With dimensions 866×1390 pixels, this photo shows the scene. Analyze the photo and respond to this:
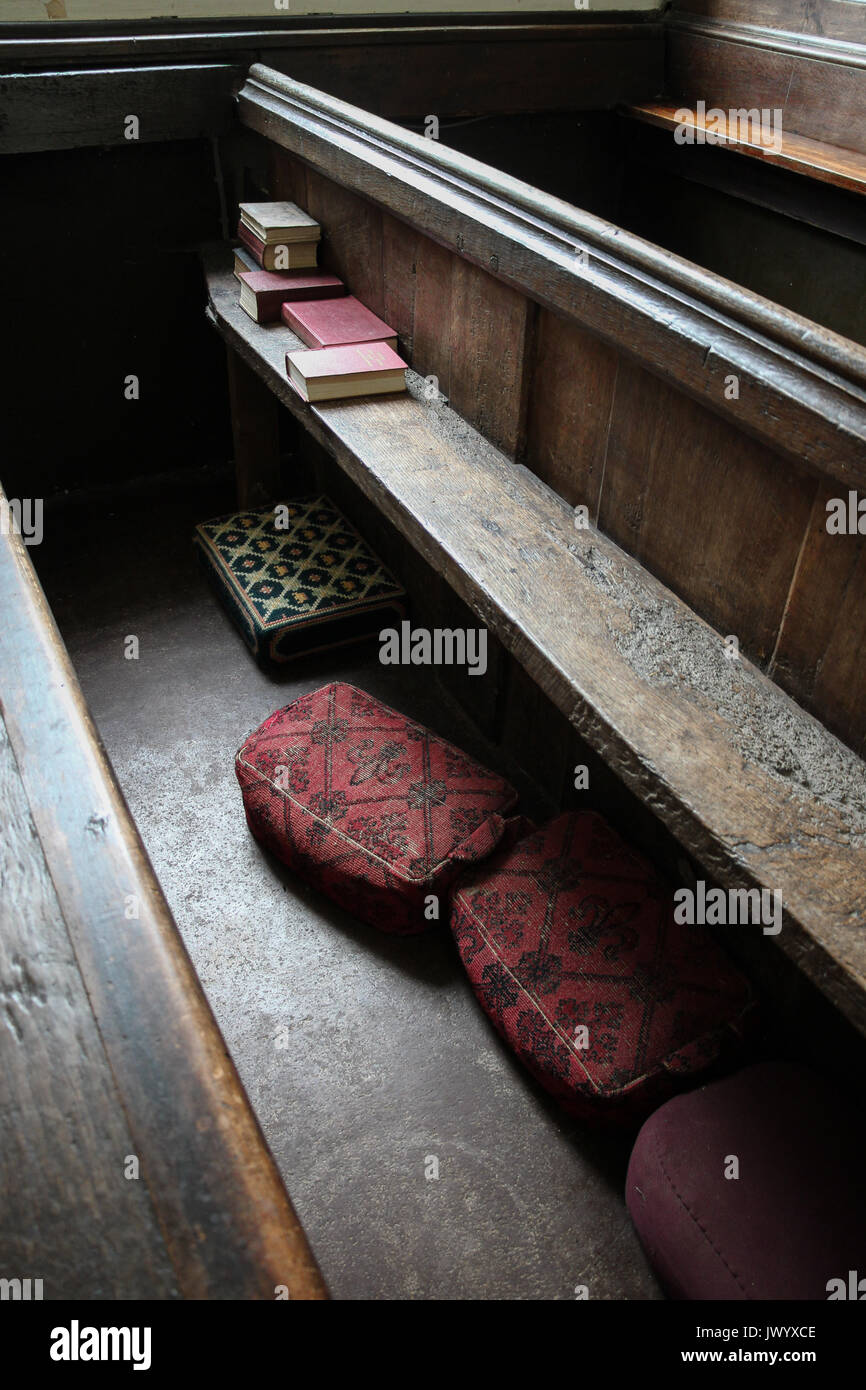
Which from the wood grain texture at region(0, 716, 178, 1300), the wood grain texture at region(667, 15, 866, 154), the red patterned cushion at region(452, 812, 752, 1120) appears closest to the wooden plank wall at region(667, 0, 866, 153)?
the wood grain texture at region(667, 15, 866, 154)

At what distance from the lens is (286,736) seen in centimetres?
257

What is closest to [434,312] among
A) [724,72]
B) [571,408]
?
[571,408]

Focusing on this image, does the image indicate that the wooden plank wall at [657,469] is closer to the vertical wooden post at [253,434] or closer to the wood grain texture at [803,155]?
the vertical wooden post at [253,434]

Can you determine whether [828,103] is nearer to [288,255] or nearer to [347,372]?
[288,255]

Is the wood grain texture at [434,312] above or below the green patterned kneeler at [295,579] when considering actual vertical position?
above

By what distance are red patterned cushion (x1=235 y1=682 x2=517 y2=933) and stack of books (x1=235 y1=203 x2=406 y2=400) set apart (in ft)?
2.77

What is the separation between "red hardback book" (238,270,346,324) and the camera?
277 centimetres

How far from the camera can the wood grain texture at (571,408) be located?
1.85 metres

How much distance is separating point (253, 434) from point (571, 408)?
6.03ft

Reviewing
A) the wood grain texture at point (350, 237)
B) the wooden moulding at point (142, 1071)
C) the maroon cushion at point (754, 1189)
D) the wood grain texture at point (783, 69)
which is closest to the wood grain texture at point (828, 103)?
the wood grain texture at point (783, 69)

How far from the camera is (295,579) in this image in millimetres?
3162

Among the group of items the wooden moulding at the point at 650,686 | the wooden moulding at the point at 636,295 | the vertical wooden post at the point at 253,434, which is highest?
the wooden moulding at the point at 636,295

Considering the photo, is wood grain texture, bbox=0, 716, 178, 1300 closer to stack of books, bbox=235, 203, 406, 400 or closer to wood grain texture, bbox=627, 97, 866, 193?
stack of books, bbox=235, 203, 406, 400
